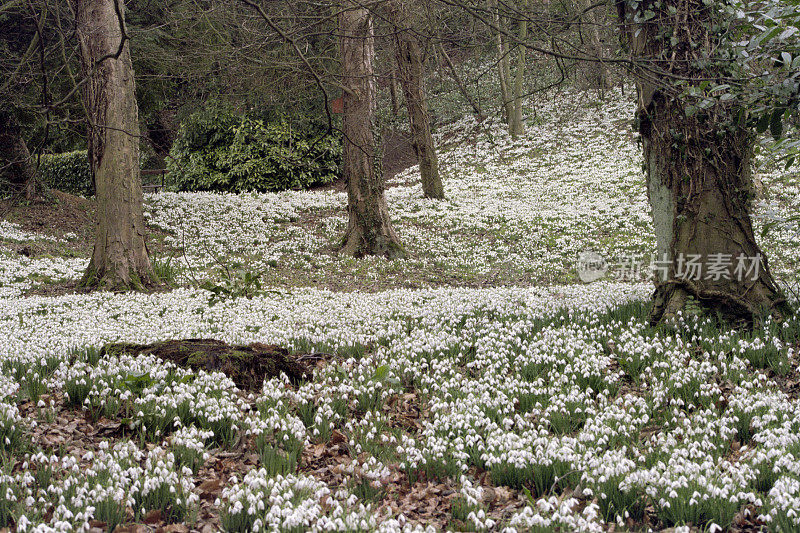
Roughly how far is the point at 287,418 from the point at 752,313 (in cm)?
483

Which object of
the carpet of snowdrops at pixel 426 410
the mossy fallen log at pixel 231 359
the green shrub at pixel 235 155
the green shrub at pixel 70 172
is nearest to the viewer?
the carpet of snowdrops at pixel 426 410

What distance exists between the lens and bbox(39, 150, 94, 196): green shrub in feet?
83.7

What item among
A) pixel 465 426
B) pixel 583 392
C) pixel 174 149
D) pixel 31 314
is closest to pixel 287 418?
pixel 465 426

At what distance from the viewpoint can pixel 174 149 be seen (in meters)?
25.0

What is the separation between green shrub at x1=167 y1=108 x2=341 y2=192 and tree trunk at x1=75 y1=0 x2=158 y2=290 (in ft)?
38.3

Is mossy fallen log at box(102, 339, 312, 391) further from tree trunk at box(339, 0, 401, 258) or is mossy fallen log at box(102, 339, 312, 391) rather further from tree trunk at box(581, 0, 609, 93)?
tree trunk at box(339, 0, 401, 258)

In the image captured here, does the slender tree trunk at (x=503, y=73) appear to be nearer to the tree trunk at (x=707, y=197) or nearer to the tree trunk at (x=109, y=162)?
the tree trunk at (x=707, y=197)

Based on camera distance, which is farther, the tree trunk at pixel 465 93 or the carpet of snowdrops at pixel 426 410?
the tree trunk at pixel 465 93

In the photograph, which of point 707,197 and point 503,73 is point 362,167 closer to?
point 707,197

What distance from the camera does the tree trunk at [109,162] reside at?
1052 centimetres

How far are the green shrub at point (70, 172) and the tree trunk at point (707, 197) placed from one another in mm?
25048

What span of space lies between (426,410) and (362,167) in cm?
920

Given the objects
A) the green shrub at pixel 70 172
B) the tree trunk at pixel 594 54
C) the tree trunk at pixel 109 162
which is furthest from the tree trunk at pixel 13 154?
the tree trunk at pixel 594 54

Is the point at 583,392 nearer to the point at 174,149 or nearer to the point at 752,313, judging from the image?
the point at 752,313
